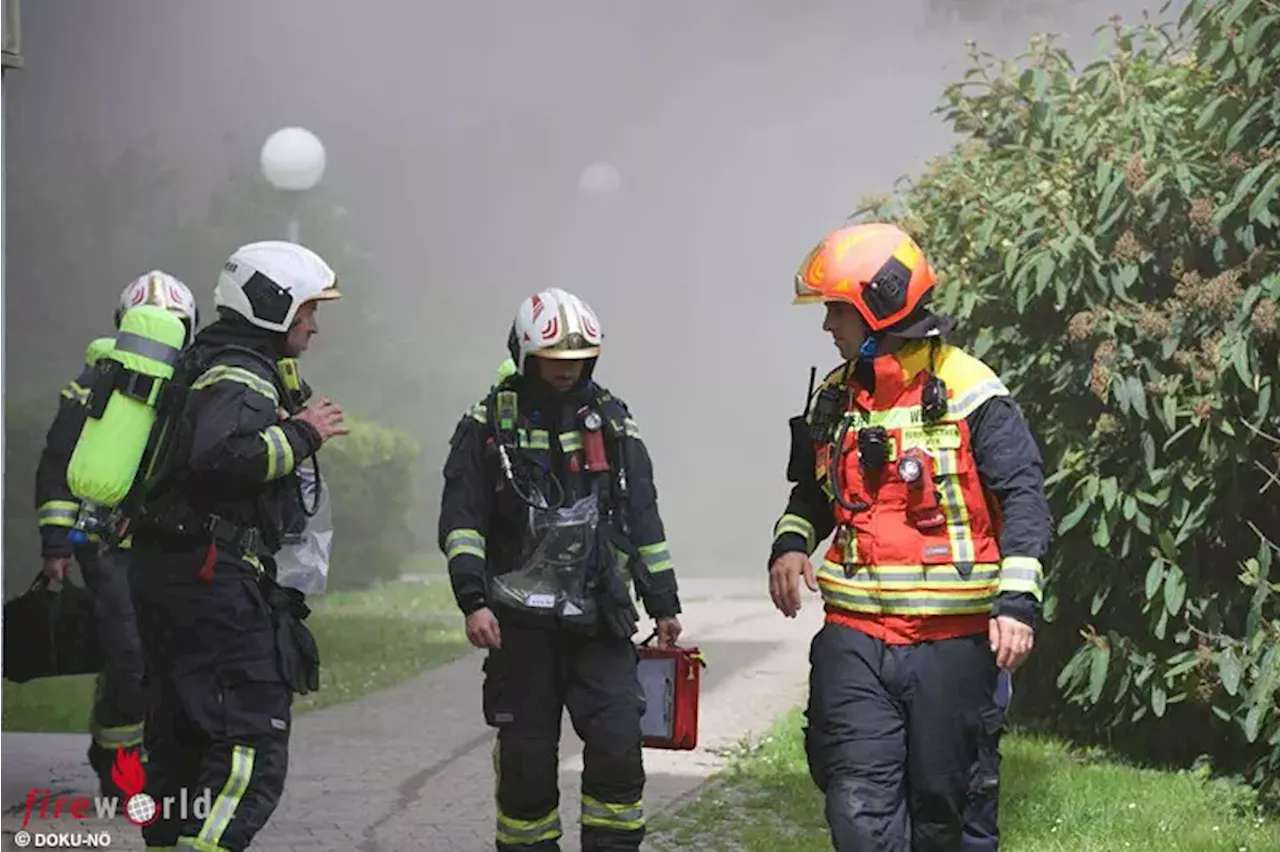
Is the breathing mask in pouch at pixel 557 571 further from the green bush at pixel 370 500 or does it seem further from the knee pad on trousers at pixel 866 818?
the green bush at pixel 370 500

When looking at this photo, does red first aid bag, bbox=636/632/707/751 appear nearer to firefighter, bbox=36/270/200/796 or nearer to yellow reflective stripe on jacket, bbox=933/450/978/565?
yellow reflective stripe on jacket, bbox=933/450/978/565

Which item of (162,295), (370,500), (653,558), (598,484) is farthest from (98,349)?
(370,500)

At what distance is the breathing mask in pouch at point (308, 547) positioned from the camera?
541cm

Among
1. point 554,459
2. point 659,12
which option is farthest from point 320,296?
point 659,12

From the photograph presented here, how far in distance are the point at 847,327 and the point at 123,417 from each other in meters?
2.05

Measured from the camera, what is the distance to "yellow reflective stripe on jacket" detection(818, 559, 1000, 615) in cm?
468

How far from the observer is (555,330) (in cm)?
546

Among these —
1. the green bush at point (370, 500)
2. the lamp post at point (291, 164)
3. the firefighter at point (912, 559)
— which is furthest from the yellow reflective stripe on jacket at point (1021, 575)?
the green bush at point (370, 500)

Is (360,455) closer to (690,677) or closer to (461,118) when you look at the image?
(461,118)

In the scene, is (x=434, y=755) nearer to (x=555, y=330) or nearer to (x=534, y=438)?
(x=534, y=438)

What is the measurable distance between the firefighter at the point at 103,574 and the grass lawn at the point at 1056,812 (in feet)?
6.80

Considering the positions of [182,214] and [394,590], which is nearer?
[182,214]

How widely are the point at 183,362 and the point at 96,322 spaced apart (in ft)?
21.2

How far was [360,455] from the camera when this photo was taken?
42.3 feet
